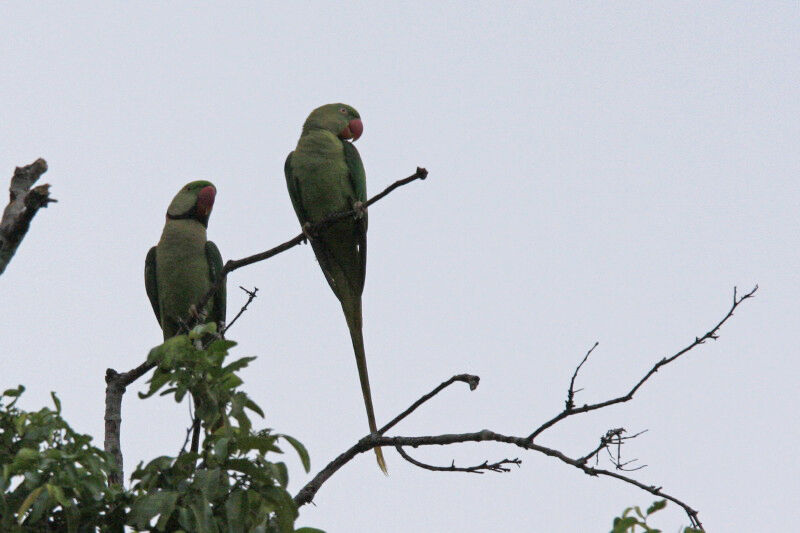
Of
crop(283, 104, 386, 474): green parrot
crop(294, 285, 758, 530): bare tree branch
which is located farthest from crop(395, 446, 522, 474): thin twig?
crop(283, 104, 386, 474): green parrot

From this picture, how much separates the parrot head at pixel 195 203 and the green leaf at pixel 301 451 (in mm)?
3204

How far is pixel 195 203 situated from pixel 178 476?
3.21 metres

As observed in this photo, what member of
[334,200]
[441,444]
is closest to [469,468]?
[441,444]

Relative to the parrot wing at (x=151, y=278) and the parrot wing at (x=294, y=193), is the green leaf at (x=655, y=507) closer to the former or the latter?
the parrot wing at (x=294, y=193)

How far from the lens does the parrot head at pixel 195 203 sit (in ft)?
16.6

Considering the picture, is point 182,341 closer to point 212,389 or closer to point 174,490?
point 212,389

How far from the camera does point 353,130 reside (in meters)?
5.34

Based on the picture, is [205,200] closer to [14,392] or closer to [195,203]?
[195,203]

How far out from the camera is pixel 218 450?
199 centimetres

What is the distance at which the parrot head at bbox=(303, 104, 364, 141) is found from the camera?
523cm

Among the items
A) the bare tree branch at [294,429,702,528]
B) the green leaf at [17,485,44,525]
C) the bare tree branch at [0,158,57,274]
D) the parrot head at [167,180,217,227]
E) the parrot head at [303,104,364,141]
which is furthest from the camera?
the parrot head at [303,104,364,141]

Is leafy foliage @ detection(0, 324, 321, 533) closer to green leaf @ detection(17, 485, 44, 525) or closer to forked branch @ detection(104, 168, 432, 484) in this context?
green leaf @ detection(17, 485, 44, 525)

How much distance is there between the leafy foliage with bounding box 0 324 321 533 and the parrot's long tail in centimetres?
137

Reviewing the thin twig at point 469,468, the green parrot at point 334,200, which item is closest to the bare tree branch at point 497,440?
the thin twig at point 469,468
